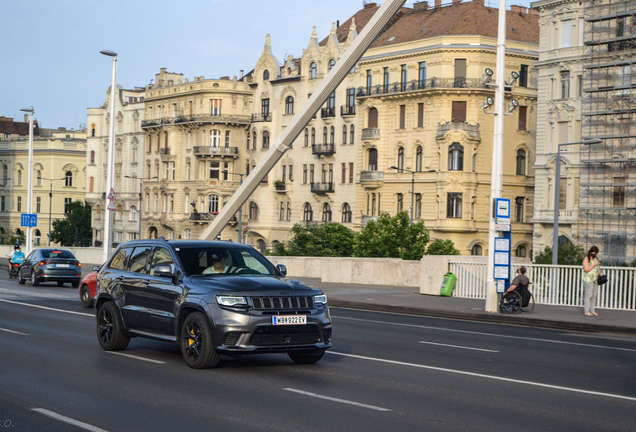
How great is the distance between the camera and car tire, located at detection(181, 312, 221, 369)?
11.5 meters

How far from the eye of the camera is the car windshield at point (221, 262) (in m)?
12.3

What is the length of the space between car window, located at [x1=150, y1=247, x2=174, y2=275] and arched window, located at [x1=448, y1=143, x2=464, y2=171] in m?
59.1

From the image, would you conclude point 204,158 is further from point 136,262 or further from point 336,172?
point 136,262

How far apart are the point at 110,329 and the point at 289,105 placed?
237 feet

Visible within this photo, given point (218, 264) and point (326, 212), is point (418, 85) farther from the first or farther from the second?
point (218, 264)

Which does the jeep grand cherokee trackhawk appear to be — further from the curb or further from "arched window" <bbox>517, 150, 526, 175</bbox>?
"arched window" <bbox>517, 150, 526, 175</bbox>

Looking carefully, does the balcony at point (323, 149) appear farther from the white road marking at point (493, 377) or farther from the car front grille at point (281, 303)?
the car front grille at point (281, 303)

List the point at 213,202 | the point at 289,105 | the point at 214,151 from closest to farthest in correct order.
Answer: the point at 289,105 < the point at 214,151 < the point at 213,202

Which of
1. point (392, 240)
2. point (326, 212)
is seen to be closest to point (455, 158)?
point (326, 212)

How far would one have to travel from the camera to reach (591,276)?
22.3m

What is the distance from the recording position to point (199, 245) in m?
12.7

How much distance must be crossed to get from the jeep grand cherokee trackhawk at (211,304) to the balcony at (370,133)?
204 ft

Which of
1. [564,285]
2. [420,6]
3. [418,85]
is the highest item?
[420,6]

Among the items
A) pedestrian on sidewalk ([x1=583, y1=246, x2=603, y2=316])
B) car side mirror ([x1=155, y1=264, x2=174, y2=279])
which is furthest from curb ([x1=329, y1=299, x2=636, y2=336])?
car side mirror ([x1=155, y1=264, x2=174, y2=279])
